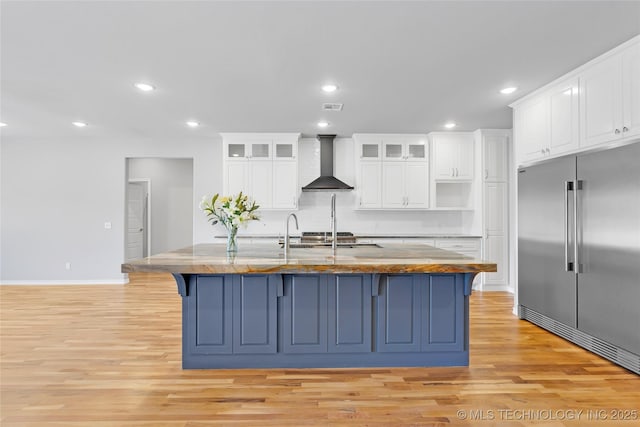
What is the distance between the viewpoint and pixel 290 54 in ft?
9.73

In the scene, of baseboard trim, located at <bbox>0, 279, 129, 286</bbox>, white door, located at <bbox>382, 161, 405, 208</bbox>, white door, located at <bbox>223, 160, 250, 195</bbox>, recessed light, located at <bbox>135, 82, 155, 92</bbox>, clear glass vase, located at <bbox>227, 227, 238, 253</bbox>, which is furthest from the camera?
baseboard trim, located at <bbox>0, 279, 129, 286</bbox>

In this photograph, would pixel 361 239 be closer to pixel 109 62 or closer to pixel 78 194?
pixel 109 62

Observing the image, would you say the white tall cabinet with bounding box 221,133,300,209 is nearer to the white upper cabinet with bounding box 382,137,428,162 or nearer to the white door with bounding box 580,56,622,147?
the white upper cabinet with bounding box 382,137,428,162

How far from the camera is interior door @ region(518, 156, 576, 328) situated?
134 inches

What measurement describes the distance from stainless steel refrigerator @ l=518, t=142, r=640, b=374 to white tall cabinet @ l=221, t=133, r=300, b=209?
10.7 feet

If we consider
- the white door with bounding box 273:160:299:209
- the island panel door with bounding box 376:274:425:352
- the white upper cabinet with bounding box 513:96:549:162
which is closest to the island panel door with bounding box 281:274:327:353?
the island panel door with bounding box 376:274:425:352

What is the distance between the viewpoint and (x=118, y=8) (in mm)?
2311

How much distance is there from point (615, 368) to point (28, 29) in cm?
479

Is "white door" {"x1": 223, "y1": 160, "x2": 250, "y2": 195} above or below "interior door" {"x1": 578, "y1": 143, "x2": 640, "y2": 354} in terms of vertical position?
above

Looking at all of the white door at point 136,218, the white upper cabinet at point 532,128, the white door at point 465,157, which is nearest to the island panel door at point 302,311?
the white upper cabinet at point 532,128

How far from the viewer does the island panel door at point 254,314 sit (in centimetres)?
282

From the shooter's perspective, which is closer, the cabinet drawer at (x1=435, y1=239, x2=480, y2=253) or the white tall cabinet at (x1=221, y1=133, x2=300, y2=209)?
the cabinet drawer at (x1=435, y1=239, x2=480, y2=253)

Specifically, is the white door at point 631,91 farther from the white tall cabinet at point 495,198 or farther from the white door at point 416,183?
the white door at point 416,183

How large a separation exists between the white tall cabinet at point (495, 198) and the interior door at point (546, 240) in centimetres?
147
